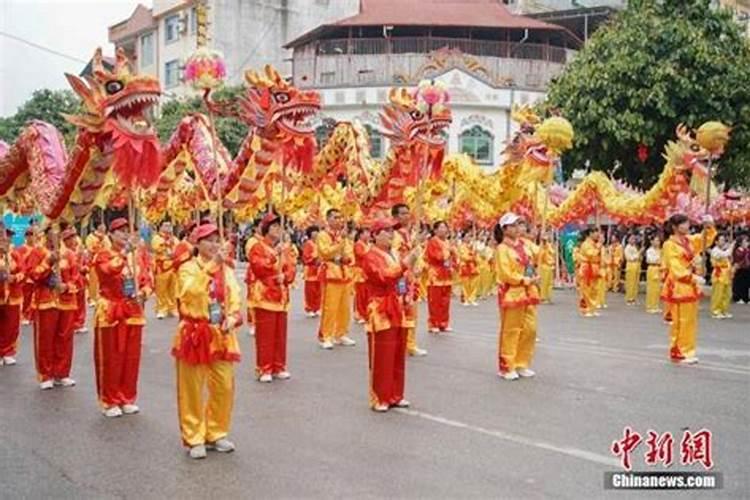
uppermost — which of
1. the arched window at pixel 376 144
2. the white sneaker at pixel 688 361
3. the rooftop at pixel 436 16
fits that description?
the rooftop at pixel 436 16

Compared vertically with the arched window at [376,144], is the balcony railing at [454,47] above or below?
above

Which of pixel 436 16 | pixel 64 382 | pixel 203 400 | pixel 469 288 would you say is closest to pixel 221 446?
pixel 203 400

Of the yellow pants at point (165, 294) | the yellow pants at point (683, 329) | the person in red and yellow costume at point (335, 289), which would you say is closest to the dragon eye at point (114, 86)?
the person in red and yellow costume at point (335, 289)

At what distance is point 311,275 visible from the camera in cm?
1498

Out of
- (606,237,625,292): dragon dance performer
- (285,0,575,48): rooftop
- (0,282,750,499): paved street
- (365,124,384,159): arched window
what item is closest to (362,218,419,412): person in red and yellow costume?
(0,282,750,499): paved street

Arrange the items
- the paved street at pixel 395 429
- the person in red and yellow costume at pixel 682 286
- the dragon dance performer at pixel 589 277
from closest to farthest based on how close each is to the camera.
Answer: the paved street at pixel 395 429
the person in red and yellow costume at pixel 682 286
the dragon dance performer at pixel 589 277

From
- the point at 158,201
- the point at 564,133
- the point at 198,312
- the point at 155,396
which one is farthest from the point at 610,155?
the point at 198,312

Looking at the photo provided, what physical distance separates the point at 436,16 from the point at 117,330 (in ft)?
91.9

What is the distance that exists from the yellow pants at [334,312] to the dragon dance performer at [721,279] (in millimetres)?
6860

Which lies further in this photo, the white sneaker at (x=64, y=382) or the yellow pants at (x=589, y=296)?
the yellow pants at (x=589, y=296)

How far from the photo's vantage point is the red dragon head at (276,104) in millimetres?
10539

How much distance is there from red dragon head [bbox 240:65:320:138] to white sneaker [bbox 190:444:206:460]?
5.17 meters

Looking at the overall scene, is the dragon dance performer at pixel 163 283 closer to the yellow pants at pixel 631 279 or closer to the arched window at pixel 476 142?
the yellow pants at pixel 631 279

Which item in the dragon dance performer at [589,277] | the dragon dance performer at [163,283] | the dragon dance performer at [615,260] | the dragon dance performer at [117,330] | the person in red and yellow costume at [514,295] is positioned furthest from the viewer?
the dragon dance performer at [615,260]
